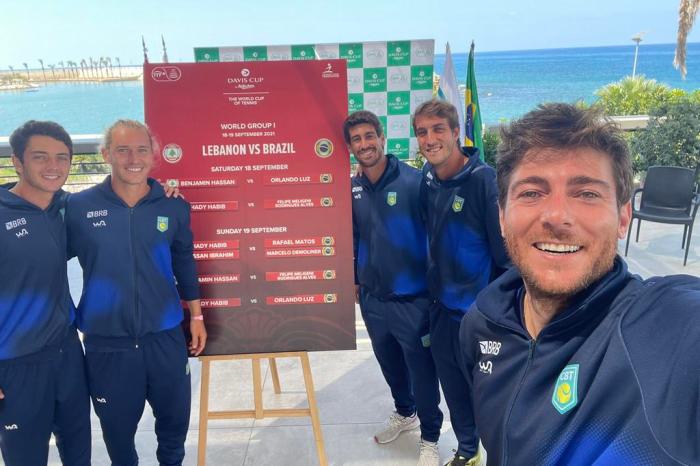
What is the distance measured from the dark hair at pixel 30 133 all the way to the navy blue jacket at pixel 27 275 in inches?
6.8

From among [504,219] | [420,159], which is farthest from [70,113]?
[504,219]

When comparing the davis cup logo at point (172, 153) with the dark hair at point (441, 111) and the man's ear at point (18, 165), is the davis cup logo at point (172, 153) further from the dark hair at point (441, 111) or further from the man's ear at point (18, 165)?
the dark hair at point (441, 111)

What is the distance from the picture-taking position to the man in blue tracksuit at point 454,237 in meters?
2.14

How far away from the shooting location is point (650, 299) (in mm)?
911

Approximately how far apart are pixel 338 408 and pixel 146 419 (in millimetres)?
1165

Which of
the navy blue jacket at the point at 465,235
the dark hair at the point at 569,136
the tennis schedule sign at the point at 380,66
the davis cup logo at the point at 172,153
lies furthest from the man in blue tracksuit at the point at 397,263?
the tennis schedule sign at the point at 380,66

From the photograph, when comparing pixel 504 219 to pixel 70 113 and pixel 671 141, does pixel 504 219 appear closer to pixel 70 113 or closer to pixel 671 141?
pixel 671 141

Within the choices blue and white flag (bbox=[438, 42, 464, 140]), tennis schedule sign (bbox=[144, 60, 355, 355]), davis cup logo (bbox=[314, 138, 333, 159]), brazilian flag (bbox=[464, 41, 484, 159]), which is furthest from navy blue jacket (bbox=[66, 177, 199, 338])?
blue and white flag (bbox=[438, 42, 464, 140])

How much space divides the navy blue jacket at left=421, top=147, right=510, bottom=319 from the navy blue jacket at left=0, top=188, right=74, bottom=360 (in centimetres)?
161

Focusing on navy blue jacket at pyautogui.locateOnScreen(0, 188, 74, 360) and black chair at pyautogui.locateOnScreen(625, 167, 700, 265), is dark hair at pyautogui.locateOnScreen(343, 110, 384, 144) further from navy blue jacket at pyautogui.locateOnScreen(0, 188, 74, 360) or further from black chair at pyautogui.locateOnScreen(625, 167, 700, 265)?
black chair at pyautogui.locateOnScreen(625, 167, 700, 265)

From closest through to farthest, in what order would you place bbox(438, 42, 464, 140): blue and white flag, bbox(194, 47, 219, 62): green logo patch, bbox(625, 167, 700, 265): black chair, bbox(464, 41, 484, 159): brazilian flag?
bbox(464, 41, 484, 159): brazilian flag < bbox(438, 42, 464, 140): blue and white flag < bbox(625, 167, 700, 265): black chair < bbox(194, 47, 219, 62): green logo patch

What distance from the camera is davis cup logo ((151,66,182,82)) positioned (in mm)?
2102

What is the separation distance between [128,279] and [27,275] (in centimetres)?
36

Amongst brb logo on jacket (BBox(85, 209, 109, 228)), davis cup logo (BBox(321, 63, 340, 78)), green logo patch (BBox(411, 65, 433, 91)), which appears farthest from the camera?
green logo patch (BBox(411, 65, 433, 91))
